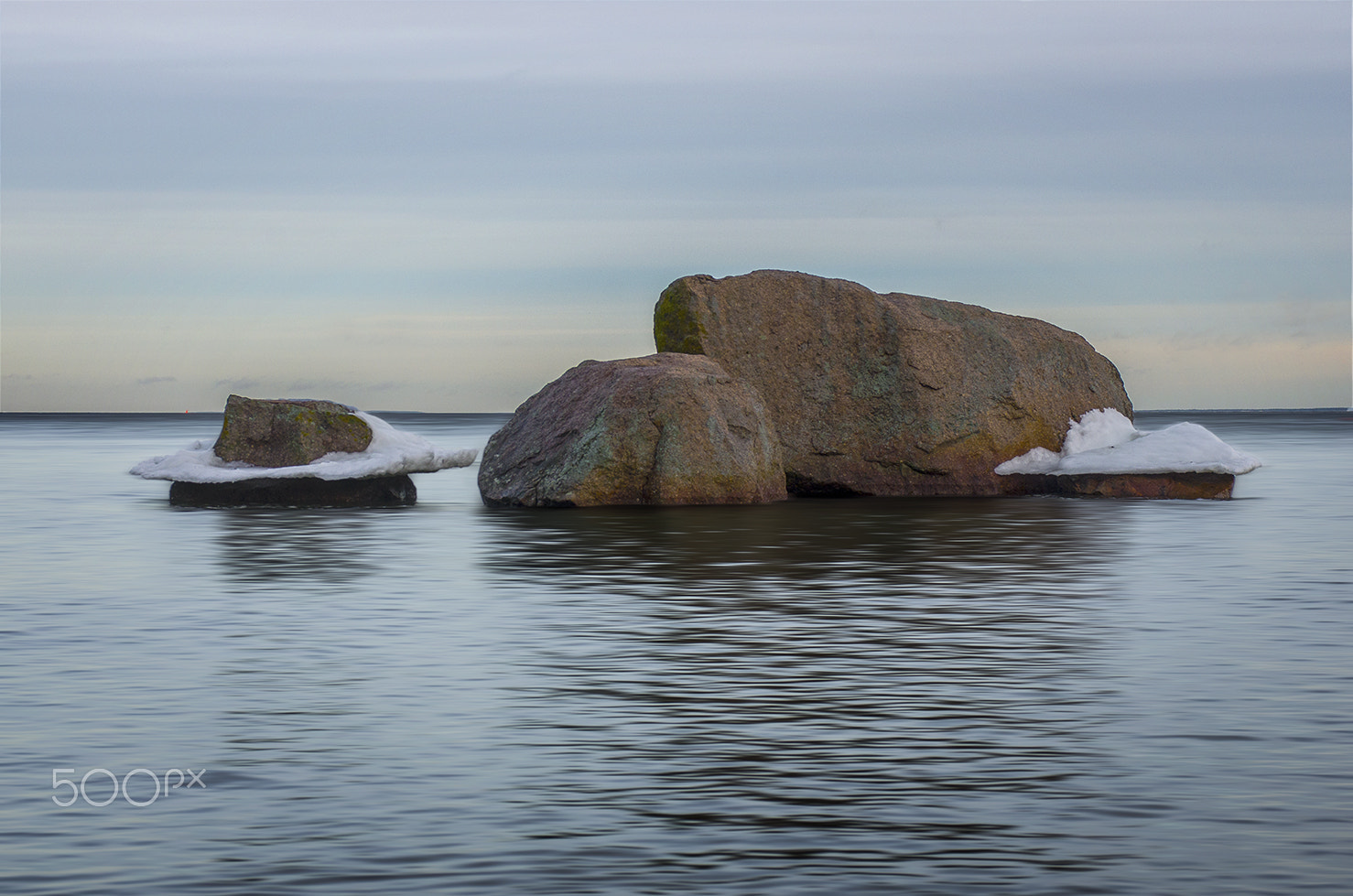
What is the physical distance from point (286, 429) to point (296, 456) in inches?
14.8

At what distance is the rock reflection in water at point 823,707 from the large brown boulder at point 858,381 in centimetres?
896

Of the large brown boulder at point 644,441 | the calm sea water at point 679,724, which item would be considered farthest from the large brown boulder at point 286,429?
the calm sea water at point 679,724

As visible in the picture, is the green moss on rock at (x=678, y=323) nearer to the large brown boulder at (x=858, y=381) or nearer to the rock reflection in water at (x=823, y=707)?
the large brown boulder at (x=858, y=381)

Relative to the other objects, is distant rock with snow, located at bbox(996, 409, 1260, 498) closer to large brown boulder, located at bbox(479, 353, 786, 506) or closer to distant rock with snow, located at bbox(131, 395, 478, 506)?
large brown boulder, located at bbox(479, 353, 786, 506)

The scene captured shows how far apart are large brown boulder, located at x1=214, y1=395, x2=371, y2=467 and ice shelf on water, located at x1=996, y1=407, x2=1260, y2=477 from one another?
9.98 m

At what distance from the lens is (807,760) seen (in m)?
6.65

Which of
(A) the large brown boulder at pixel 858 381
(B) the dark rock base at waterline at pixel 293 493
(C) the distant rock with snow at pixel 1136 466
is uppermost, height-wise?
(A) the large brown boulder at pixel 858 381

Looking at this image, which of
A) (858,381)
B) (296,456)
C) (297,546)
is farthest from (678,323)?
(297,546)

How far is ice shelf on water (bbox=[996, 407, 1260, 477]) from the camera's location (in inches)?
926

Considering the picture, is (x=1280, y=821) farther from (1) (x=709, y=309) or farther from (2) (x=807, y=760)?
(1) (x=709, y=309)

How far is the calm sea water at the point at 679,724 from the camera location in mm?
5344

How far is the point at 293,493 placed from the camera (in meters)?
22.0

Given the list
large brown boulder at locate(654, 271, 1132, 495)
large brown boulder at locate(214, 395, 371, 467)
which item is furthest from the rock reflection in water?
large brown boulder at locate(654, 271, 1132, 495)

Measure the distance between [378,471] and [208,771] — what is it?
15191 millimetres
